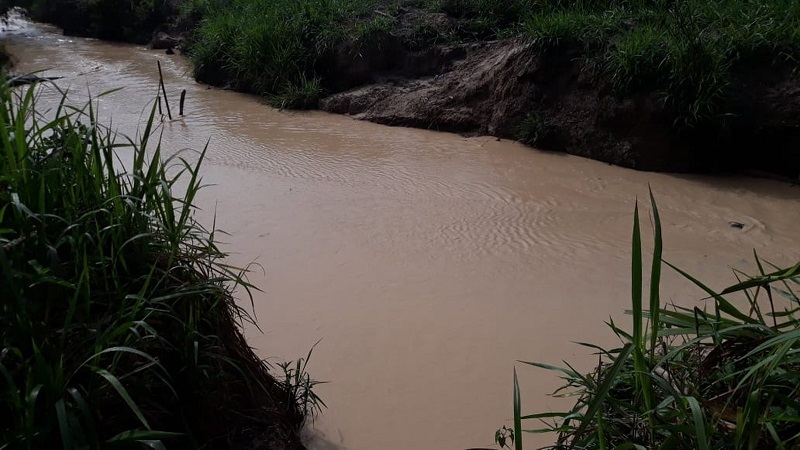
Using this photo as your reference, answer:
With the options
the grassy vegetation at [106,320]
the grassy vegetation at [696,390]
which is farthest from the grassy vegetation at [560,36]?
the grassy vegetation at [106,320]

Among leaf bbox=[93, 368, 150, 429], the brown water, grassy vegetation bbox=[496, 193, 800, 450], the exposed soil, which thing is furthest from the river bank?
leaf bbox=[93, 368, 150, 429]

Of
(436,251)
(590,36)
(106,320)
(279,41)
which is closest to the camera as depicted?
(106,320)

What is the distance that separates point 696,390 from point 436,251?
89.3 inches

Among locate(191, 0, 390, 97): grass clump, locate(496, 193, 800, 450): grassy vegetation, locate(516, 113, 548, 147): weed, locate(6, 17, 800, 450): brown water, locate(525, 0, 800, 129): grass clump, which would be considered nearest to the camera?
locate(496, 193, 800, 450): grassy vegetation

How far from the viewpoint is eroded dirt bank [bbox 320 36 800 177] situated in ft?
17.2

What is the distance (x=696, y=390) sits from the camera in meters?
1.76

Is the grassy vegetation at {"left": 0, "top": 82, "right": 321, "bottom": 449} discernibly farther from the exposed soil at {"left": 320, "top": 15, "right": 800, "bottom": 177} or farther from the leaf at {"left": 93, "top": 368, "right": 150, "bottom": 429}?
the exposed soil at {"left": 320, "top": 15, "right": 800, "bottom": 177}

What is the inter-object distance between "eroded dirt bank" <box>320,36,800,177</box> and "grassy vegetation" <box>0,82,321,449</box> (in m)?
4.24

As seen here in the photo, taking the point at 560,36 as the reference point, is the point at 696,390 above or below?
below

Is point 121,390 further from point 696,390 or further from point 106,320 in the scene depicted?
point 696,390

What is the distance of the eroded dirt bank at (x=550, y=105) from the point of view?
206 inches

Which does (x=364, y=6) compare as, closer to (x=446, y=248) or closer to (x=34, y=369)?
(x=446, y=248)

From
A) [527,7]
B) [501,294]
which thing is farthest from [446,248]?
[527,7]

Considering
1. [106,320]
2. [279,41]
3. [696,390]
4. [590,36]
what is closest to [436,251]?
[696,390]
